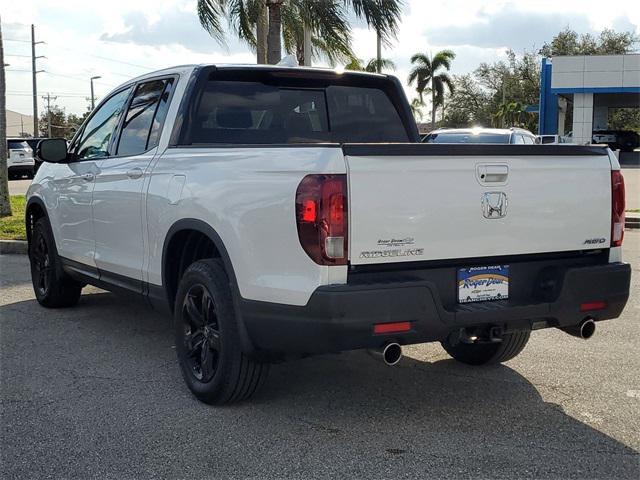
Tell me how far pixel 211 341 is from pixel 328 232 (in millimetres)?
1217

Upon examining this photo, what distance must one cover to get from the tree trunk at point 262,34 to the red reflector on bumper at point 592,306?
14505 mm

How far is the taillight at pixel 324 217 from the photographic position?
3.54 m

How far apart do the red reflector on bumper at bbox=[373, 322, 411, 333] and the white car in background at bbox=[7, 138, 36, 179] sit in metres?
28.2

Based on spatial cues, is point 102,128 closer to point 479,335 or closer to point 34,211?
point 34,211

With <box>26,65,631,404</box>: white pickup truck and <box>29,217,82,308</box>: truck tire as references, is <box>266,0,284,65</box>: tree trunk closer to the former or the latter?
<box>29,217,82,308</box>: truck tire

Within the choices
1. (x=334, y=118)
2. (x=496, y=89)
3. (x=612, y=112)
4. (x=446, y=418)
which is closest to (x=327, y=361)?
(x=446, y=418)

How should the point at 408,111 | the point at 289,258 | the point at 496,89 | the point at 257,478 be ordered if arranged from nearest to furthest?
1. the point at 257,478
2. the point at 289,258
3. the point at 408,111
4. the point at 496,89

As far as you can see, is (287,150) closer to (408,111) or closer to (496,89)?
(408,111)

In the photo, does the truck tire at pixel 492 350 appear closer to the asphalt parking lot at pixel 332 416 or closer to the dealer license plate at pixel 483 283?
the asphalt parking lot at pixel 332 416

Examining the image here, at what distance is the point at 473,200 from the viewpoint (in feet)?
12.7

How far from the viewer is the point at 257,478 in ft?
11.4

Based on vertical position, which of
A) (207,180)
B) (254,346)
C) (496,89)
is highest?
(496,89)

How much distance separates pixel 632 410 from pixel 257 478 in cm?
222

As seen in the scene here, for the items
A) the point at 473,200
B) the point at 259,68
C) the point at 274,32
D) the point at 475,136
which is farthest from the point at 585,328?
the point at 274,32
